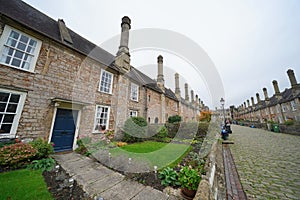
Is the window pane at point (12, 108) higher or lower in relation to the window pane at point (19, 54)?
Result: lower

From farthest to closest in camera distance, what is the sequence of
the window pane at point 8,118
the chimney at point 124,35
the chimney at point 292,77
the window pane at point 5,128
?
the chimney at point 292,77 < the chimney at point 124,35 < the window pane at point 8,118 < the window pane at point 5,128

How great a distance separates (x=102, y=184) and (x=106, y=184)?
12cm

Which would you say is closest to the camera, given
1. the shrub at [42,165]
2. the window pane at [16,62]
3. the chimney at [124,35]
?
the shrub at [42,165]

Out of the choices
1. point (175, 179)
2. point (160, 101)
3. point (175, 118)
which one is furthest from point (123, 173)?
point (160, 101)

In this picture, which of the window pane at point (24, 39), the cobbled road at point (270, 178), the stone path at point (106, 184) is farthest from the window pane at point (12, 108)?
the cobbled road at point (270, 178)

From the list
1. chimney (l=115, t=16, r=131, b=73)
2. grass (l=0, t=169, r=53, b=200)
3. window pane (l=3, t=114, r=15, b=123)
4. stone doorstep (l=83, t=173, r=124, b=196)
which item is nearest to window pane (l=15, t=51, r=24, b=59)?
window pane (l=3, t=114, r=15, b=123)

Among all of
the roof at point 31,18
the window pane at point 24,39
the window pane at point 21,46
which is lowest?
the window pane at point 21,46

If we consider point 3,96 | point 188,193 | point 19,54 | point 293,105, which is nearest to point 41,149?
point 3,96

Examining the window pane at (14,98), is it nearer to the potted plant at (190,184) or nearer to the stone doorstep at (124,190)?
the stone doorstep at (124,190)

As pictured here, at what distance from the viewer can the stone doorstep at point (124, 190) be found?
2.97 m

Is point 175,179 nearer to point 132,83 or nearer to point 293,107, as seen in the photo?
point 132,83

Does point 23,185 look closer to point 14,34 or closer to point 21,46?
point 21,46

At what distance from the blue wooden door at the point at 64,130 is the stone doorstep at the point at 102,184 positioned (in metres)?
4.63

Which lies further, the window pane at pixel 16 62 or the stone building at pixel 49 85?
the window pane at pixel 16 62
